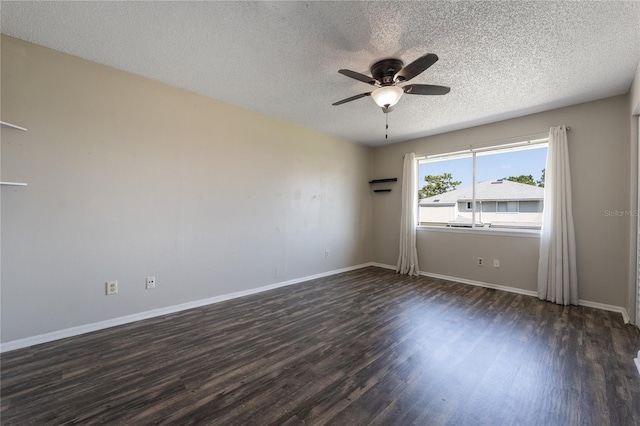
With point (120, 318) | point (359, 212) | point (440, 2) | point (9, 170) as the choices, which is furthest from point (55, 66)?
point (359, 212)

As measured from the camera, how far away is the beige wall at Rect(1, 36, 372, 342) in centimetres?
Result: 222

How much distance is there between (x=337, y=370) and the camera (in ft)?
6.35

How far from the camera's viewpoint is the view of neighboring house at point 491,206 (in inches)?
151

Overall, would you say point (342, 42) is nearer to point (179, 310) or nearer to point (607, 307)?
point (179, 310)

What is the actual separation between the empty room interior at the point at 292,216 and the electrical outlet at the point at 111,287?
0.06 ft

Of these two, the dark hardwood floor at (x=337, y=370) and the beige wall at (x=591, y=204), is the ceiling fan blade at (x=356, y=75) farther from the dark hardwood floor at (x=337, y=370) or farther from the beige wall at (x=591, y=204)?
the beige wall at (x=591, y=204)

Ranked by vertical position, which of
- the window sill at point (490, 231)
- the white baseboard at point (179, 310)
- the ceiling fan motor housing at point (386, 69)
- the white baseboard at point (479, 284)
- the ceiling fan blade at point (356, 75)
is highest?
the ceiling fan motor housing at point (386, 69)

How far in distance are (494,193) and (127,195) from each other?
5.04 m

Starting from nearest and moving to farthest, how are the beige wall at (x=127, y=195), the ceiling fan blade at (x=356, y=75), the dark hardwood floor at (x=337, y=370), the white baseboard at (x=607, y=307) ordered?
the dark hardwood floor at (x=337, y=370) → the ceiling fan blade at (x=356, y=75) → the beige wall at (x=127, y=195) → the white baseboard at (x=607, y=307)

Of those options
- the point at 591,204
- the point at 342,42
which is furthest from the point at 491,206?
the point at 342,42

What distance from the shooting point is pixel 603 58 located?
235 cm

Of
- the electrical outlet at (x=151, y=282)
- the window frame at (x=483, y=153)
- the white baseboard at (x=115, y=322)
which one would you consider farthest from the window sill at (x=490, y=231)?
the electrical outlet at (x=151, y=282)

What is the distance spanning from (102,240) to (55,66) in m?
1.61

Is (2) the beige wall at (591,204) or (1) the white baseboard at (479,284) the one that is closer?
(2) the beige wall at (591,204)
